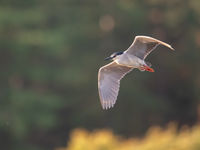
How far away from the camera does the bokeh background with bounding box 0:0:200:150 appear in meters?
24.5

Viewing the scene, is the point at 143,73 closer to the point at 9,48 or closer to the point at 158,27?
the point at 158,27

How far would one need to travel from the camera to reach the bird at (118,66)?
34.0 ft

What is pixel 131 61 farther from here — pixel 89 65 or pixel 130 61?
pixel 89 65

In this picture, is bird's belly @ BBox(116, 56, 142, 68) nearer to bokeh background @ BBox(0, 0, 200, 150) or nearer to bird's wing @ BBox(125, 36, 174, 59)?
bird's wing @ BBox(125, 36, 174, 59)

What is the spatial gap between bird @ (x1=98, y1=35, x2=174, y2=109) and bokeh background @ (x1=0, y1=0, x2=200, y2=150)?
12.9 metres

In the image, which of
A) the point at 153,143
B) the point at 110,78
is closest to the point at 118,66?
the point at 110,78

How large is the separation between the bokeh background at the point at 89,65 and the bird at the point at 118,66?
12892 millimetres

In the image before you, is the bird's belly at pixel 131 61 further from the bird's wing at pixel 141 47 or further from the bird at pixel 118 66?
Answer: the bird's wing at pixel 141 47

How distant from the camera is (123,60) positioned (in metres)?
10.5

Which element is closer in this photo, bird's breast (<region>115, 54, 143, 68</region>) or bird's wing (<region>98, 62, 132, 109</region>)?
bird's breast (<region>115, 54, 143, 68</region>)

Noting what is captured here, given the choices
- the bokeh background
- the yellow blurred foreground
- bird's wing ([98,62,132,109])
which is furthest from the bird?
the bokeh background

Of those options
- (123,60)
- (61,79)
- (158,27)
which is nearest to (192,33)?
(158,27)

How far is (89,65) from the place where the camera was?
26016 mm

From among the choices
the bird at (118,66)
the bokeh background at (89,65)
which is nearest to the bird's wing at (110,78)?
the bird at (118,66)
